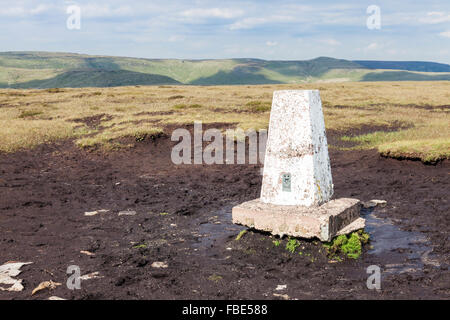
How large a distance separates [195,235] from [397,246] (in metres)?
5.02

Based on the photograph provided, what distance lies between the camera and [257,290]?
25.1 feet

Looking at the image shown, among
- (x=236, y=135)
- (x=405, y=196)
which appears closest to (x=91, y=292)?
(x=405, y=196)

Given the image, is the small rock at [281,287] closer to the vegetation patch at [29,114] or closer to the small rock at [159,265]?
the small rock at [159,265]

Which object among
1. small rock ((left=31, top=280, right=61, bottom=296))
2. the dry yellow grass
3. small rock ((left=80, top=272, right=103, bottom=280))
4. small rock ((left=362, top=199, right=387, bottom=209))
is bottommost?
small rock ((left=80, top=272, right=103, bottom=280))

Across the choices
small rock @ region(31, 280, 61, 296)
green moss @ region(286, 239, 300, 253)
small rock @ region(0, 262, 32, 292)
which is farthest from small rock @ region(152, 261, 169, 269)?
green moss @ region(286, 239, 300, 253)

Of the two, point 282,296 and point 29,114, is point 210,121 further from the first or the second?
point 282,296

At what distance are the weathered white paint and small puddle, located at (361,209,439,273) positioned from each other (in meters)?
1.67

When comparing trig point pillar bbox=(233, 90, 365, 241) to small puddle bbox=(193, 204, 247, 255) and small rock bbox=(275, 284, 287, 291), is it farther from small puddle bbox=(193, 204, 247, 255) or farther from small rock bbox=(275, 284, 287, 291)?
small rock bbox=(275, 284, 287, 291)

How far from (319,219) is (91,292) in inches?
196

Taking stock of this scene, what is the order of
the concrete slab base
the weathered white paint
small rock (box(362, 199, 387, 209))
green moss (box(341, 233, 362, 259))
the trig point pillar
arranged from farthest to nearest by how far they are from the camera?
1. small rock (box(362, 199, 387, 209))
2. the weathered white paint
3. the trig point pillar
4. the concrete slab base
5. green moss (box(341, 233, 362, 259))

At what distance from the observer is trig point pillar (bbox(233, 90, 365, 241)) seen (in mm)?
9711

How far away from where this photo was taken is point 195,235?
35.9 ft
